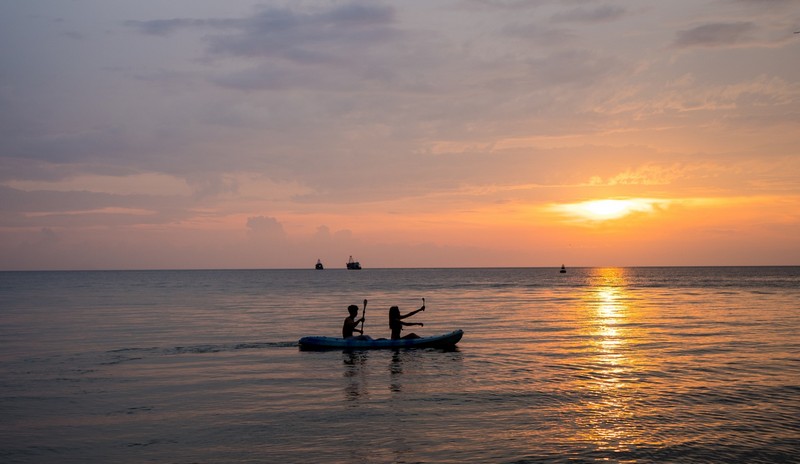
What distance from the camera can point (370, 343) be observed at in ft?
98.0

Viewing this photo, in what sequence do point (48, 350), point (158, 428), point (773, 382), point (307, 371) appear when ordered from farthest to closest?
point (48, 350), point (307, 371), point (773, 382), point (158, 428)

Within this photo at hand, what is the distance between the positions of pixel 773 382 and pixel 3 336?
121 ft

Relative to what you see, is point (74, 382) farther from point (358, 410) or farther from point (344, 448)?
point (344, 448)

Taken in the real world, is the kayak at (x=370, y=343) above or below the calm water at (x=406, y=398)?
above

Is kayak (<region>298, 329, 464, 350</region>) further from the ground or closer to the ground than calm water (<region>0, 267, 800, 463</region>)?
further from the ground

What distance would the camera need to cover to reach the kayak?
29.9 m

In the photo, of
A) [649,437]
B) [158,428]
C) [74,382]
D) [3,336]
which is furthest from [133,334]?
[649,437]

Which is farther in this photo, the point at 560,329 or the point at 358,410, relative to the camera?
the point at 560,329

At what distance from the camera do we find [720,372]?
23438 millimetres

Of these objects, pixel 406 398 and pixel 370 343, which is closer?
pixel 406 398

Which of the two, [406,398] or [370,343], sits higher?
[370,343]

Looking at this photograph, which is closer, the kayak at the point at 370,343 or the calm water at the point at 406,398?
the calm water at the point at 406,398

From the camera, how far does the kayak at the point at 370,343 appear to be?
29.9 meters

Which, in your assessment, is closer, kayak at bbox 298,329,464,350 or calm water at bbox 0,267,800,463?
calm water at bbox 0,267,800,463
